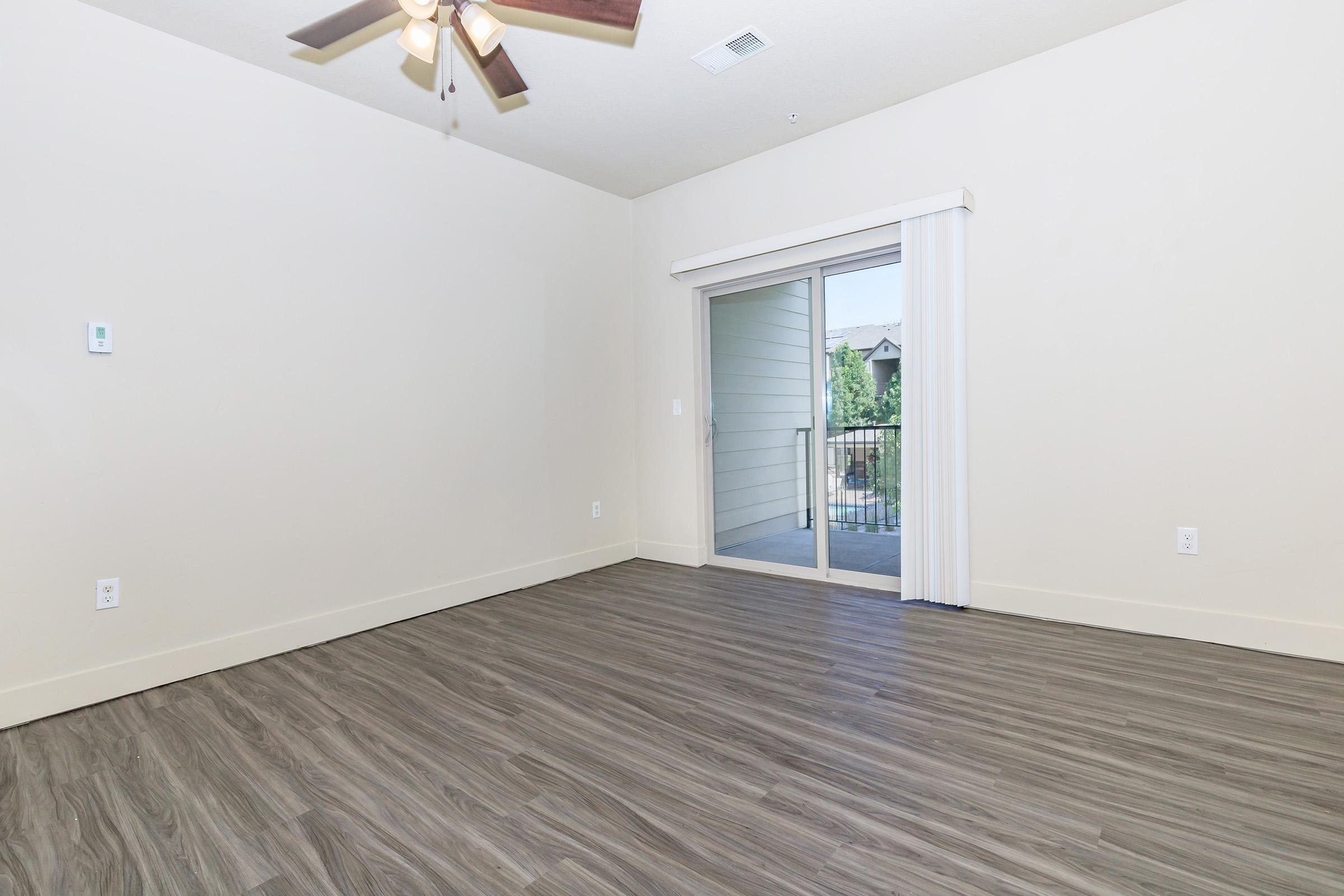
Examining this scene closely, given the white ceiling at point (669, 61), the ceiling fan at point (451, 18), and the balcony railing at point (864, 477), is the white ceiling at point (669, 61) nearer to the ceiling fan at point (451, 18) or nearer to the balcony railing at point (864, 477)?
the ceiling fan at point (451, 18)

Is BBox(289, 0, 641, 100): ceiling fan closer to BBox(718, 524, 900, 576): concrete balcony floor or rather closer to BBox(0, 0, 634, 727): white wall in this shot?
BBox(0, 0, 634, 727): white wall

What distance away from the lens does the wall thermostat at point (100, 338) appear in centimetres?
258

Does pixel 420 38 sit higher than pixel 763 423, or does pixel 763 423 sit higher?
pixel 420 38

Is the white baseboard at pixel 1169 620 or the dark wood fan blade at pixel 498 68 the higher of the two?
the dark wood fan blade at pixel 498 68

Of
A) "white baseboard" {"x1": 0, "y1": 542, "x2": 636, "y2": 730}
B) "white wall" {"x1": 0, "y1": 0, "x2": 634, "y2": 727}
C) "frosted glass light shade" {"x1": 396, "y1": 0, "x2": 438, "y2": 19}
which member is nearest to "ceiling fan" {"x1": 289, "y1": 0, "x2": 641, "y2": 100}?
"frosted glass light shade" {"x1": 396, "y1": 0, "x2": 438, "y2": 19}

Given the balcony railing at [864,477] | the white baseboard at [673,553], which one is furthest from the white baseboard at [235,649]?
the balcony railing at [864,477]

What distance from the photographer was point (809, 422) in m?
4.21

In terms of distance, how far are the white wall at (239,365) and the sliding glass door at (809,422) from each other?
4.23 feet

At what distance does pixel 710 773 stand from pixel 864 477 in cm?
253

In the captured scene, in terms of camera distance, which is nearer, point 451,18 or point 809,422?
point 451,18

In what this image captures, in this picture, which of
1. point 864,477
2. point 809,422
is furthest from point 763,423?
point 864,477

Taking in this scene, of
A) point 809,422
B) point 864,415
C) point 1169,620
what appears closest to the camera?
point 1169,620

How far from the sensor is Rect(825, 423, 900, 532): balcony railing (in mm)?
3906

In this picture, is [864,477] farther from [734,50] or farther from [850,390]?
[734,50]
